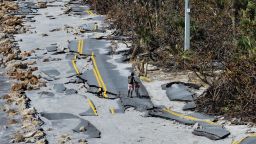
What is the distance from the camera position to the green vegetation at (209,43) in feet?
55.8

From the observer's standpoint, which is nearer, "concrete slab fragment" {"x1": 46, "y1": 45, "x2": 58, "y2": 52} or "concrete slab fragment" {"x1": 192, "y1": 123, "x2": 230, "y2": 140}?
"concrete slab fragment" {"x1": 192, "y1": 123, "x2": 230, "y2": 140}

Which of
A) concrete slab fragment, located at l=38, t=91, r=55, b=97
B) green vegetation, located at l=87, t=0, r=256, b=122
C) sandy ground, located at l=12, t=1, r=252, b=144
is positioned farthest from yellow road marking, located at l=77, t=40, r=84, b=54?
concrete slab fragment, located at l=38, t=91, r=55, b=97

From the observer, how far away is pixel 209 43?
23.9 metres

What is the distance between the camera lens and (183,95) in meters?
18.8

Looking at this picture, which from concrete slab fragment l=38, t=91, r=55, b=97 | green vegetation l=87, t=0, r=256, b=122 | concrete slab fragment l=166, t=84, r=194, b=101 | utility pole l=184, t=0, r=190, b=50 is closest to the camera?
green vegetation l=87, t=0, r=256, b=122

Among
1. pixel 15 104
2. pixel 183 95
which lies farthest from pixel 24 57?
pixel 183 95

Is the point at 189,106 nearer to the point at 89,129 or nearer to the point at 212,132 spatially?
the point at 212,132

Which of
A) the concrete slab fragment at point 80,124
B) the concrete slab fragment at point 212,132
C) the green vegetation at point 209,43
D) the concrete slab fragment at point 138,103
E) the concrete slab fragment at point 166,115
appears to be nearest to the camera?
the concrete slab fragment at point 212,132

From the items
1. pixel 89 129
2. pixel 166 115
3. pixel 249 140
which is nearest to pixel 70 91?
pixel 89 129

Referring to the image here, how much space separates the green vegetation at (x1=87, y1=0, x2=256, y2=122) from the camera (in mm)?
17016

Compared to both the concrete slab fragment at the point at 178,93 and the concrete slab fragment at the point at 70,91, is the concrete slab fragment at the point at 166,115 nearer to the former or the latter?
the concrete slab fragment at the point at 178,93

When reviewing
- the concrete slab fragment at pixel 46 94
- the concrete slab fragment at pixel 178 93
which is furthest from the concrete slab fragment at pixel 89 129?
the concrete slab fragment at pixel 178 93

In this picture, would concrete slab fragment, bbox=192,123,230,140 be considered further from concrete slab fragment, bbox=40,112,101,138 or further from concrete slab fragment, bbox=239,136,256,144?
concrete slab fragment, bbox=40,112,101,138

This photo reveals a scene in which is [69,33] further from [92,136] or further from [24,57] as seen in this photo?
[92,136]
